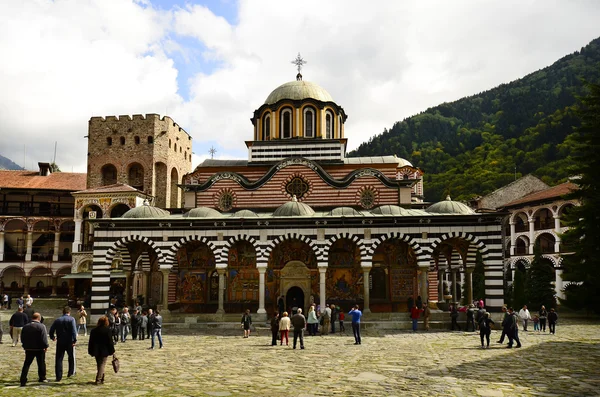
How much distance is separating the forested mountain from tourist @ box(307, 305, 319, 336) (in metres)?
41.2

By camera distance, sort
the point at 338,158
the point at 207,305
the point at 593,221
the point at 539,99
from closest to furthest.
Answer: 1. the point at 593,221
2. the point at 207,305
3. the point at 338,158
4. the point at 539,99

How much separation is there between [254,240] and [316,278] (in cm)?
417

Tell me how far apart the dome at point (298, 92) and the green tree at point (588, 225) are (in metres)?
13.0

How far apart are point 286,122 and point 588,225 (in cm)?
1561

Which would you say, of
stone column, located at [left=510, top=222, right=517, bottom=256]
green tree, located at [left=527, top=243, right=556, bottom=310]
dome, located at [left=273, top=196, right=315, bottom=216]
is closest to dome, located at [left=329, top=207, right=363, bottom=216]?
dome, located at [left=273, top=196, right=315, bottom=216]

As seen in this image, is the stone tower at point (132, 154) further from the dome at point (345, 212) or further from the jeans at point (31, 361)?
the jeans at point (31, 361)

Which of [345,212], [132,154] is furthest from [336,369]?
[132,154]

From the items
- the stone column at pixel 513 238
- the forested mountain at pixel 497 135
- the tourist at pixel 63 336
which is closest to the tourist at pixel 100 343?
the tourist at pixel 63 336

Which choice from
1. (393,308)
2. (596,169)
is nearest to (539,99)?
(596,169)

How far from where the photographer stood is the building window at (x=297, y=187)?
25969 millimetres

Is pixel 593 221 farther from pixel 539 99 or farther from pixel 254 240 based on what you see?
pixel 539 99

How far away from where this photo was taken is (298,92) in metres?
29.0

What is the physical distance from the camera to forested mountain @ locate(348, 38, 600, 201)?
62.0 metres

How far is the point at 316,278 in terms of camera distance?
23859 mm
